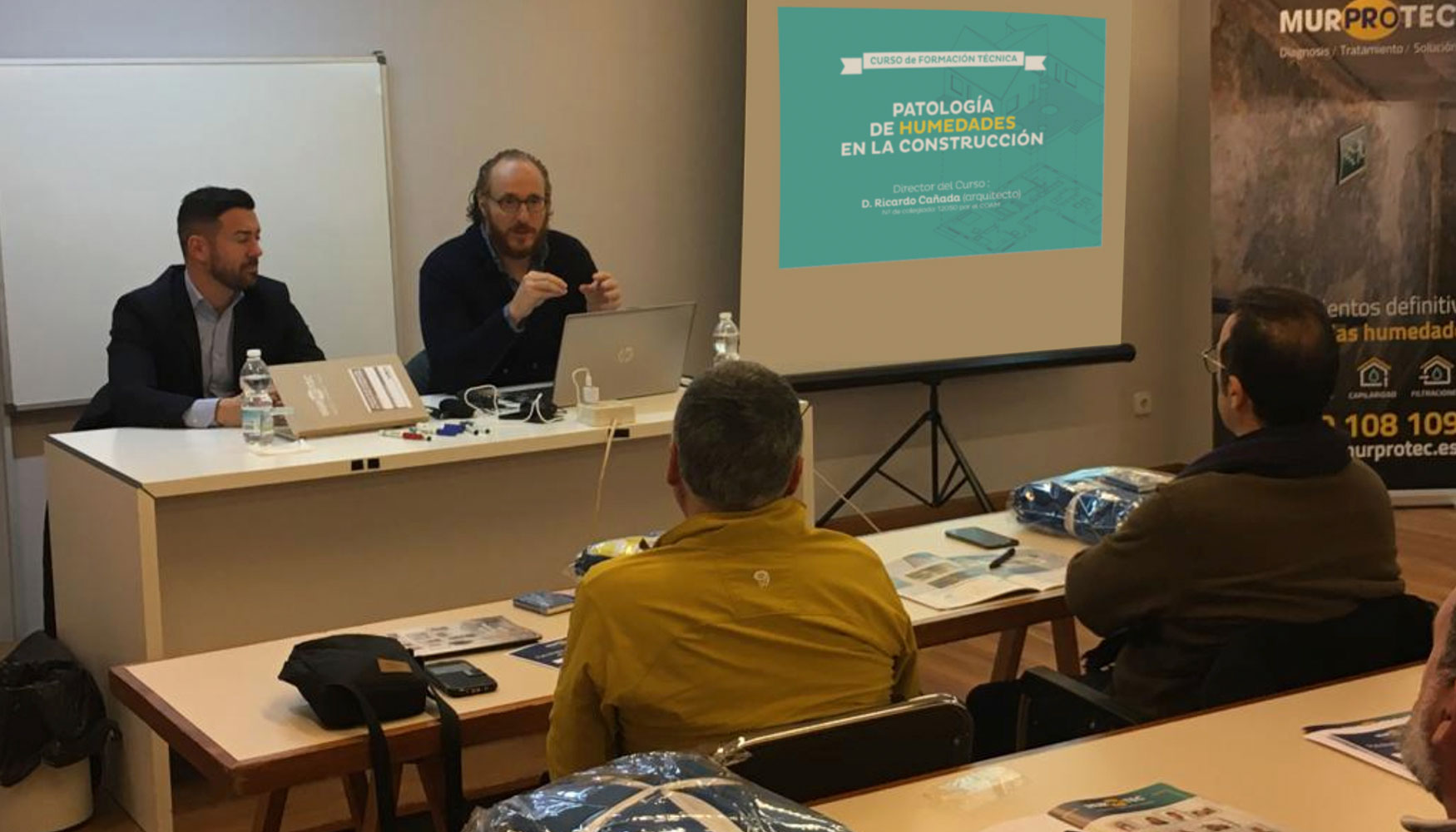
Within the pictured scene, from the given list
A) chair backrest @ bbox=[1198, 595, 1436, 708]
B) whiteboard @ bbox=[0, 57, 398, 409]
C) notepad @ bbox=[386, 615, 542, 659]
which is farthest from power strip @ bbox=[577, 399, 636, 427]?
chair backrest @ bbox=[1198, 595, 1436, 708]

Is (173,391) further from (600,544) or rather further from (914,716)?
(914,716)

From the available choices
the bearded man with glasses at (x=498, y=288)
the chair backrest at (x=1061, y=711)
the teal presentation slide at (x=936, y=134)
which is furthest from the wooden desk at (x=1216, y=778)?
the teal presentation slide at (x=936, y=134)

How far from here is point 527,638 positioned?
2828 mm

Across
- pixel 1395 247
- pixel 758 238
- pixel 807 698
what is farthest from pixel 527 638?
pixel 1395 247

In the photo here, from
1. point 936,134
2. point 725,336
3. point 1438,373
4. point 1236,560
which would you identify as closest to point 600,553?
point 1236,560

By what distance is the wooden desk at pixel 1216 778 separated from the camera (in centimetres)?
201

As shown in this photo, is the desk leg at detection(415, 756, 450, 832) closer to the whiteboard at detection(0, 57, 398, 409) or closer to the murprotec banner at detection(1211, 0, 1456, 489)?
the whiteboard at detection(0, 57, 398, 409)

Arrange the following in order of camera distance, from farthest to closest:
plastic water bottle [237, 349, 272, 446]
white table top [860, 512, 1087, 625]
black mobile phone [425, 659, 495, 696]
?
plastic water bottle [237, 349, 272, 446] → white table top [860, 512, 1087, 625] → black mobile phone [425, 659, 495, 696]

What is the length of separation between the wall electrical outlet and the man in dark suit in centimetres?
422

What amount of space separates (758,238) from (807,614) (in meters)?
3.96

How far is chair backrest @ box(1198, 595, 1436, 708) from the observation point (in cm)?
256

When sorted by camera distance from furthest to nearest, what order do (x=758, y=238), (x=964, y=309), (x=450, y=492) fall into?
1. (x=964, y=309)
2. (x=758, y=238)
3. (x=450, y=492)

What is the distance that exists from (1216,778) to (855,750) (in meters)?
0.48

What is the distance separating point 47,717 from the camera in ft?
12.0
